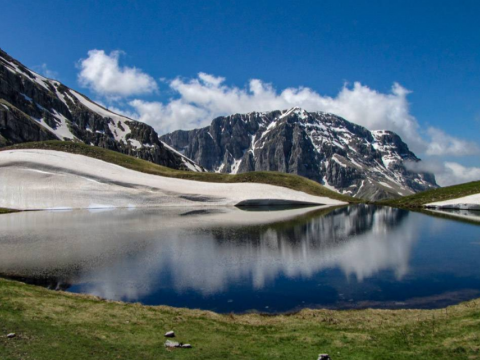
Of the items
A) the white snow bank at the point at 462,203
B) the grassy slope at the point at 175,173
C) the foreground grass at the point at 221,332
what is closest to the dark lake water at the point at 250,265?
the foreground grass at the point at 221,332

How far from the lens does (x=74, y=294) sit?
25.7 m

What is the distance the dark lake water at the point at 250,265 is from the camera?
25.9 metres

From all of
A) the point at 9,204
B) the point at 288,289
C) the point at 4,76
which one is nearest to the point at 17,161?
the point at 9,204

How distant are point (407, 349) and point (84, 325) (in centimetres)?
1466

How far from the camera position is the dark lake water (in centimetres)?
2594

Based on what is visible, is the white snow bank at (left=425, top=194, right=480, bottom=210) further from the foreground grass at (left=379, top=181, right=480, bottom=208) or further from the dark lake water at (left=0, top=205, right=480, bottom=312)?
the dark lake water at (left=0, top=205, right=480, bottom=312)

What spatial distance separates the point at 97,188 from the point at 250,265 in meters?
76.9

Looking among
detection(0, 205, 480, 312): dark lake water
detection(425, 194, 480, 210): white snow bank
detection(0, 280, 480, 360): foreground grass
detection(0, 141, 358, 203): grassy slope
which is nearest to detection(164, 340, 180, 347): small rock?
detection(0, 280, 480, 360): foreground grass

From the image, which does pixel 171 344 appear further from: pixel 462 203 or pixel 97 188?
pixel 462 203

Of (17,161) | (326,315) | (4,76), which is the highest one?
(4,76)

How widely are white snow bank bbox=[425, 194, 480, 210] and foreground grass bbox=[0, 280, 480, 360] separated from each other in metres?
87.9

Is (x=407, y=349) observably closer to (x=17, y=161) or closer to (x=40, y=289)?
(x=40, y=289)

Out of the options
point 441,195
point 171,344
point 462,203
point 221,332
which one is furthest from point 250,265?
point 441,195

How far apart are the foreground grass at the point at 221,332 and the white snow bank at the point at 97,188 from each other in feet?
250
